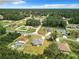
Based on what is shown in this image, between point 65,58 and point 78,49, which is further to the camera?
point 78,49

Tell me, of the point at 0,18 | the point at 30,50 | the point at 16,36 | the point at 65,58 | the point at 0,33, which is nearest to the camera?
the point at 65,58

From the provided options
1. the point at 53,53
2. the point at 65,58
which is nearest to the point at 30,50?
the point at 53,53

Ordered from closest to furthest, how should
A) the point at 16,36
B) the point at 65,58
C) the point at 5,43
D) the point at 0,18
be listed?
the point at 65,58 < the point at 5,43 < the point at 16,36 < the point at 0,18

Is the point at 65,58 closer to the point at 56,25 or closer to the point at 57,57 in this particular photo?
the point at 57,57

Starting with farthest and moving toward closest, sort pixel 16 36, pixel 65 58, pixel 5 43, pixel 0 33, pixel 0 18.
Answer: pixel 0 18, pixel 0 33, pixel 16 36, pixel 5 43, pixel 65 58

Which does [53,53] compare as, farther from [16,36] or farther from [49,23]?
[49,23]

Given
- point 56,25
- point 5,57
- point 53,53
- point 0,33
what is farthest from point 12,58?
point 56,25

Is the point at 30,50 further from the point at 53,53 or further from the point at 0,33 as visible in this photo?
the point at 0,33

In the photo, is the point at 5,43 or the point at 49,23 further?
the point at 49,23
